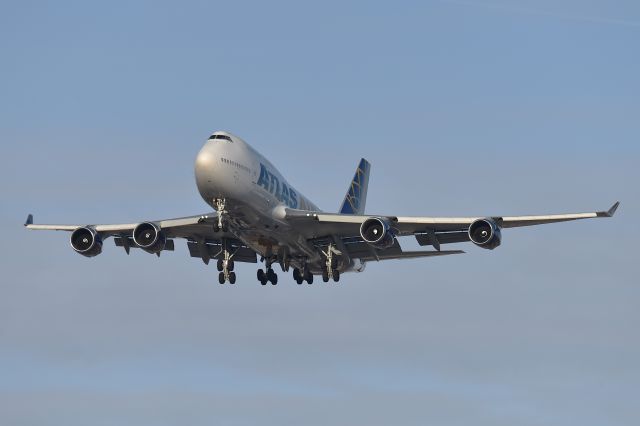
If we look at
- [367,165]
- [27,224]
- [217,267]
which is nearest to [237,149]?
[217,267]

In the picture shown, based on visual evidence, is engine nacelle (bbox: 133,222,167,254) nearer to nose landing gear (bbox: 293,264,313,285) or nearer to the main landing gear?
the main landing gear

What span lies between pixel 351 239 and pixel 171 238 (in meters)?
10.4

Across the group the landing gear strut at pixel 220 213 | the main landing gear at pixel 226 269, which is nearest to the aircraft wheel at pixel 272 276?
the main landing gear at pixel 226 269

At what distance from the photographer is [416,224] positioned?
71.2 metres

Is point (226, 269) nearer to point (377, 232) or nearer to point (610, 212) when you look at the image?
point (377, 232)

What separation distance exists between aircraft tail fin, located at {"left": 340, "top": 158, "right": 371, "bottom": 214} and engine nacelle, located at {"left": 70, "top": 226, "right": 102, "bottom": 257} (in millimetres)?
20200

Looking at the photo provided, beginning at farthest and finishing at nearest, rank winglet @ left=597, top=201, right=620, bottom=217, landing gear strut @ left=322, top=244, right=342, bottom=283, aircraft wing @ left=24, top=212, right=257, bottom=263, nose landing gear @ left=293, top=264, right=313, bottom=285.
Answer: nose landing gear @ left=293, top=264, right=313, bottom=285
landing gear strut @ left=322, top=244, right=342, bottom=283
aircraft wing @ left=24, top=212, right=257, bottom=263
winglet @ left=597, top=201, right=620, bottom=217

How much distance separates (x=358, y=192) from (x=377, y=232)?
22.0 metres

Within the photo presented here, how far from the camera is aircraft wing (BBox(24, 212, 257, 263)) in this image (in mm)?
72750

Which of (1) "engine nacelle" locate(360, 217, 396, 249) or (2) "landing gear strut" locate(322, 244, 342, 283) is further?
(2) "landing gear strut" locate(322, 244, 342, 283)

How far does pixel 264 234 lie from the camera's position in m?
71.2

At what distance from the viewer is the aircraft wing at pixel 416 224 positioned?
69438mm

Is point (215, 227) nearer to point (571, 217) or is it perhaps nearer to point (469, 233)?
point (469, 233)

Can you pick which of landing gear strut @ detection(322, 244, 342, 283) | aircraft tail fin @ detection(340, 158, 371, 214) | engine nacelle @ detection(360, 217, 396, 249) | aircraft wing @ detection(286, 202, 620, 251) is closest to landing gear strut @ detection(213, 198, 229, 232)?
aircraft wing @ detection(286, 202, 620, 251)
